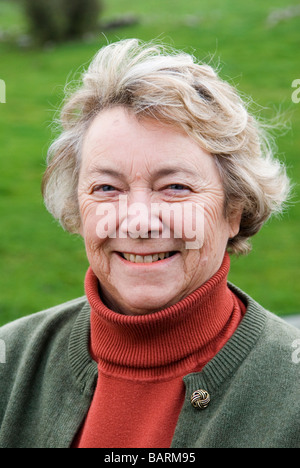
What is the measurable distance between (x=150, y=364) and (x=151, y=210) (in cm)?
53

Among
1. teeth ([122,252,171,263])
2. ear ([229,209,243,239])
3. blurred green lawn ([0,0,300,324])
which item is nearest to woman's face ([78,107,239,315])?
teeth ([122,252,171,263])

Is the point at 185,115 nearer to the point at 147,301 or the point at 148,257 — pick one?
the point at 148,257

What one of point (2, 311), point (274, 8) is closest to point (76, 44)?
point (274, 8)

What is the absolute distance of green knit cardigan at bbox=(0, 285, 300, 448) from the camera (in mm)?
2129

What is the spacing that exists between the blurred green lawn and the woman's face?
2.23 feet

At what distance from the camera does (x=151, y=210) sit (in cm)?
220

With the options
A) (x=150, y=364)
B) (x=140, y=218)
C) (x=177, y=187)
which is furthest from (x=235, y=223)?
(x=150, y=364)

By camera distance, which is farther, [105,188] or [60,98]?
[60,98]
